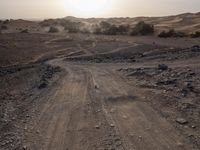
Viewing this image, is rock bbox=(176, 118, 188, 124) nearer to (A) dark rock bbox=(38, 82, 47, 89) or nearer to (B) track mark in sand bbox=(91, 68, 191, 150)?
(B) track mark in sand bbox=(91, 68, 191, 150)

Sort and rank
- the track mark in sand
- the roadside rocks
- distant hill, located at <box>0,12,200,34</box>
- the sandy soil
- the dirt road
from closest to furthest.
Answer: the track mark in sand → the dirt road → the sandy soil → the roadside rocks → distant hill, located at <box>0,12,200,34</box>

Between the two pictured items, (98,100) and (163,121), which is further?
(98,100)

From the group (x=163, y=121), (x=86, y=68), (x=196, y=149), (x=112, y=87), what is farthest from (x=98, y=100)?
(x=86, y=68)

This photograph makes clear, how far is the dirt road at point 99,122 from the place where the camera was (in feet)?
28.0

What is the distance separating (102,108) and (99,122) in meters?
1.36

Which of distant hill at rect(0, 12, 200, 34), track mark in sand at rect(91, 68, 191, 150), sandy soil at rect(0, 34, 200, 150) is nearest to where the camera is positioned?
track mark in sand at rect(91, 68, 191, 150)

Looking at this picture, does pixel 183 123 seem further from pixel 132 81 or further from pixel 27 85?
pixel 27 85

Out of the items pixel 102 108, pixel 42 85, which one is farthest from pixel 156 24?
pixel 102 108

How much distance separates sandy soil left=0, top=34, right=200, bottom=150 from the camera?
28.7 feet

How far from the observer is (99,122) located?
10.0 metres

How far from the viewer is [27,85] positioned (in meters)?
16.7

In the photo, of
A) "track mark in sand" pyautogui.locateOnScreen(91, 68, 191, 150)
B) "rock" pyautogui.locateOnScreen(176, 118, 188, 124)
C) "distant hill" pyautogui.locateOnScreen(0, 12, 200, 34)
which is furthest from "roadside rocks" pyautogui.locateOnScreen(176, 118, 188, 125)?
"distant hill" pyautogui.locateOnScreen(0, 12, 200, 34)

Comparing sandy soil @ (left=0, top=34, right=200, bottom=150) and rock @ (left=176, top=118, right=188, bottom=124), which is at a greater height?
rock @ (left=176, top=118, right=188, bottom=124)

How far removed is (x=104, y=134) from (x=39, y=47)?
83.2 ft
